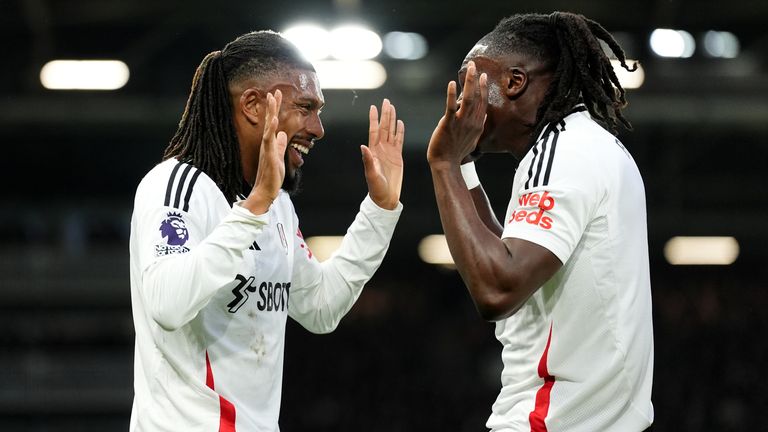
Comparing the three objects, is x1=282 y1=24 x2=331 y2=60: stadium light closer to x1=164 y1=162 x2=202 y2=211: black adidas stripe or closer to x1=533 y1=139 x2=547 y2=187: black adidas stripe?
x1=164 y1=162 x2=202 y2=211: black adidas stripe

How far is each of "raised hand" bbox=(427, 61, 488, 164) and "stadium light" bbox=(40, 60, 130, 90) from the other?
→ 7.81 meters

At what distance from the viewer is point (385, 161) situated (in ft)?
9.93

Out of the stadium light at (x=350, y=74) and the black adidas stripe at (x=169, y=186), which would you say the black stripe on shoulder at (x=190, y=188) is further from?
the stadium light at (x=350, y=74)

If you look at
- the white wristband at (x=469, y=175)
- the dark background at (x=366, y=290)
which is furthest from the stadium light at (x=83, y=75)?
the white wristband at (x=469, y=175)

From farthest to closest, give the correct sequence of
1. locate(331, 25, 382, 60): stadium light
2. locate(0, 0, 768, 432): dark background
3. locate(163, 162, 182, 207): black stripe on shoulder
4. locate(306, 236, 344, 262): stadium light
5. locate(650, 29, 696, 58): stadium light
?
1. locate(306, 236, 344, 262): stadium light
2. locate(0, 0, 768, 432): dark background
3. locate(650, 29, 696, 58): stadium light
4. locate(331, 25, 382, 60): stadium light
5. locate(163, 162, 182, 207): black stripe on shoulder

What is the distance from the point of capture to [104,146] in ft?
40.4

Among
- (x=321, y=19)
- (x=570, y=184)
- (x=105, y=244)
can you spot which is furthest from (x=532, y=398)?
(x=105, y=244)

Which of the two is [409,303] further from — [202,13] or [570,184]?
[570,184]

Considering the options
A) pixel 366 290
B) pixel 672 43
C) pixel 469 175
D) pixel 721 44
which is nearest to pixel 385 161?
pixel 469 175

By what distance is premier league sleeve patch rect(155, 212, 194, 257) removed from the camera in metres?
2.31

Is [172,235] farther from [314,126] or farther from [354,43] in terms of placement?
[354,43]

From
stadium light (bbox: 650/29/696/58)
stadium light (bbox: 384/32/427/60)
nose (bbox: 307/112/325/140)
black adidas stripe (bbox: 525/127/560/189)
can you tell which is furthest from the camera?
stadium light (bbox: 384/32/427/60)

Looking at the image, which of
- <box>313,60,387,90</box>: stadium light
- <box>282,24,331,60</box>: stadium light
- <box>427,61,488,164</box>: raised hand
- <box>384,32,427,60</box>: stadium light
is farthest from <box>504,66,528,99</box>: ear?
<box>384,32,427,60</box>: stadium light

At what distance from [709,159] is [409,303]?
4.43m
